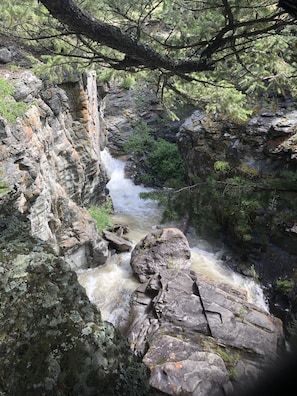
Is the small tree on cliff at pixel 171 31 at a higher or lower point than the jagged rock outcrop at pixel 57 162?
higher

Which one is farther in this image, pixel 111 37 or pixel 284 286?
pixel 284 286

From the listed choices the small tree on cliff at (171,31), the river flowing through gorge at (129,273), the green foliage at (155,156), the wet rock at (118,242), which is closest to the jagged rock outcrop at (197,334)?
the river flowing through gorge at (129,273)

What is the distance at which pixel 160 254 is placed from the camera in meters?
9.53

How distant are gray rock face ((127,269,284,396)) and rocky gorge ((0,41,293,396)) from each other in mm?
26

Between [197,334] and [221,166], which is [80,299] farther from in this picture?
[221,166]

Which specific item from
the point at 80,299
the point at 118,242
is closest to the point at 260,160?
the point at 118,242

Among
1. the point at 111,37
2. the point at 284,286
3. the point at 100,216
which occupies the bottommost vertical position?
the point at 100,216

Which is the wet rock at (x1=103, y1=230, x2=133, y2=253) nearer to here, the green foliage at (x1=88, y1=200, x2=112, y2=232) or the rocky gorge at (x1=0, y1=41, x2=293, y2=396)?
the green foliage at (x1=88, y1=200, x2=112, y2=232)

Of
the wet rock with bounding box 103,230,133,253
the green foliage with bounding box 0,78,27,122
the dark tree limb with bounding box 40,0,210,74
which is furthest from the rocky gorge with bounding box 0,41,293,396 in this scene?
the dark tree limb with bounding box 40,0,210,74

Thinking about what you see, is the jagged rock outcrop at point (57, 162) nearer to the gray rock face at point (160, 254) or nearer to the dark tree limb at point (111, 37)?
the gray rock face at point (160, 254)

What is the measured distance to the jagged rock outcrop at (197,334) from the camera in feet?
17.6

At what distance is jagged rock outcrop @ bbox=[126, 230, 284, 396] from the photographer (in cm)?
537

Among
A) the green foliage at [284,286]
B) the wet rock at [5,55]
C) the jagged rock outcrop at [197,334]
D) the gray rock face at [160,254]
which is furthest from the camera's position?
the gray rock face at [160,254]

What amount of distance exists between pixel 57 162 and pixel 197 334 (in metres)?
6.64
